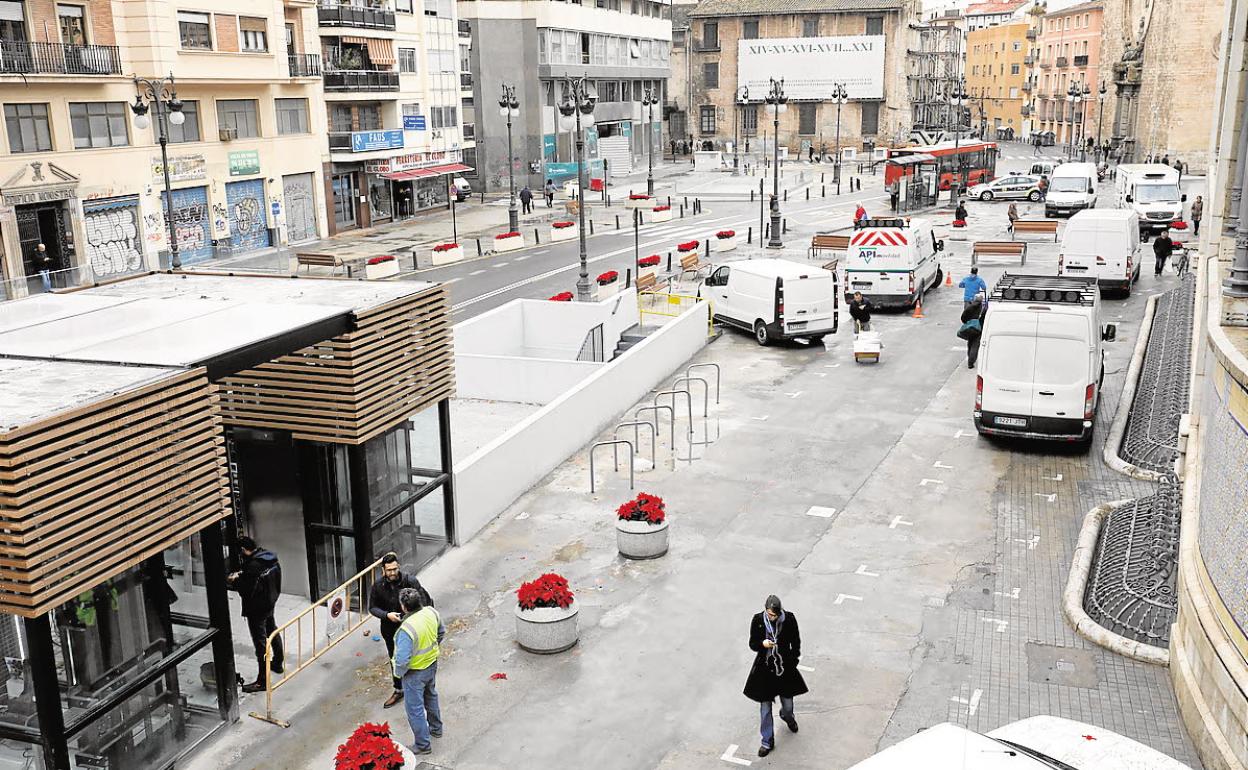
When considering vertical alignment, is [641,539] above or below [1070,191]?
below

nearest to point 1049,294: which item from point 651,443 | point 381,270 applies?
point 651,443

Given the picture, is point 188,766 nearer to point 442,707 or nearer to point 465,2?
point 442,707

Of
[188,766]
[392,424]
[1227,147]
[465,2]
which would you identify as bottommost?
[188,766]

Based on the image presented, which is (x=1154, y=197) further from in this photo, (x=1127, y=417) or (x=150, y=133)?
(x=150, y=133)

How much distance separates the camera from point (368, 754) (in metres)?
8.74

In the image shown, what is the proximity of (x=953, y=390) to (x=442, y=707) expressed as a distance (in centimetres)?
1427

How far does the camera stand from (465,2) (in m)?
67.4

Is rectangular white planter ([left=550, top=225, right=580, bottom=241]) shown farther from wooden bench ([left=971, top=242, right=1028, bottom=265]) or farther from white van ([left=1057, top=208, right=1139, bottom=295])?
white van ([left=1057, top=208, right=1139, bottom=295])

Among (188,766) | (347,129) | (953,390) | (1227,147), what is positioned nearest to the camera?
(188,766)

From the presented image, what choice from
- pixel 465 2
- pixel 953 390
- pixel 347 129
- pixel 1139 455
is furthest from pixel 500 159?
pixel 1139 455

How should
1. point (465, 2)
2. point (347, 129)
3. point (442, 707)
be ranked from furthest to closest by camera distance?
1. point (465, 2)
2. point (347, 129)
3. point (442, 707)

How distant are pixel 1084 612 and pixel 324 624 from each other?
334 inches

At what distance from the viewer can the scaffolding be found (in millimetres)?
100137

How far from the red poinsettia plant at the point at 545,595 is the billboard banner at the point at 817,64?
88.7m
